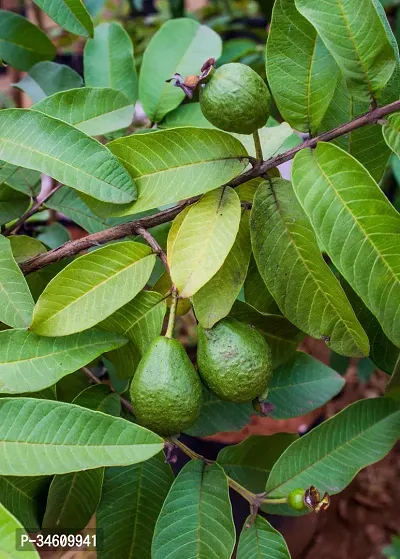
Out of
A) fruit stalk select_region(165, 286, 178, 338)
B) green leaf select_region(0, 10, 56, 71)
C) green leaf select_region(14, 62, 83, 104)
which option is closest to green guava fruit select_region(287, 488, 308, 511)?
fruit stalk select_region(165, 286, 178, 338)

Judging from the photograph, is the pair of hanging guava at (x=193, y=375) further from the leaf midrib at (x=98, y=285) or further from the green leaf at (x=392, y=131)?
the green leaf at (x=392, y=131)

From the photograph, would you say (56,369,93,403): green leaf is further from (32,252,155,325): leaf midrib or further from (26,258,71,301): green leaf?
(32,252,155,325): leaf midrib

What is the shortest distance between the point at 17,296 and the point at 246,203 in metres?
0.28

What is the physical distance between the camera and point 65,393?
2.86ft

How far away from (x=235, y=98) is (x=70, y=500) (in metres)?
0.53

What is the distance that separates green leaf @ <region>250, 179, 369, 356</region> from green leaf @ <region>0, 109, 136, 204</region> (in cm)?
15

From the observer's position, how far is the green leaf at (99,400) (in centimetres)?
74

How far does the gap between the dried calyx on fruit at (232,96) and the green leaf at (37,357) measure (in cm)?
28

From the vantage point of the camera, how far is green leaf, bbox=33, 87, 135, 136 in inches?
29.0

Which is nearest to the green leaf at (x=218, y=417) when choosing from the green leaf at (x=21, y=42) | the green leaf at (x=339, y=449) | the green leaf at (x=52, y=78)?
the green leaf at (x=339, y=449)

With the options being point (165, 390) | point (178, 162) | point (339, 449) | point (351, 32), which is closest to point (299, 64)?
point (351, 32)

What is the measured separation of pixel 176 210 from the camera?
66 cm

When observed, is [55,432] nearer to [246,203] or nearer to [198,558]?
[198,558]

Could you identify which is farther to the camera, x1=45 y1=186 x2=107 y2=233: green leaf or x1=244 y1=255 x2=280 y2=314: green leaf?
x1=45 y1=186 x2=107 y2=233: green leaf
